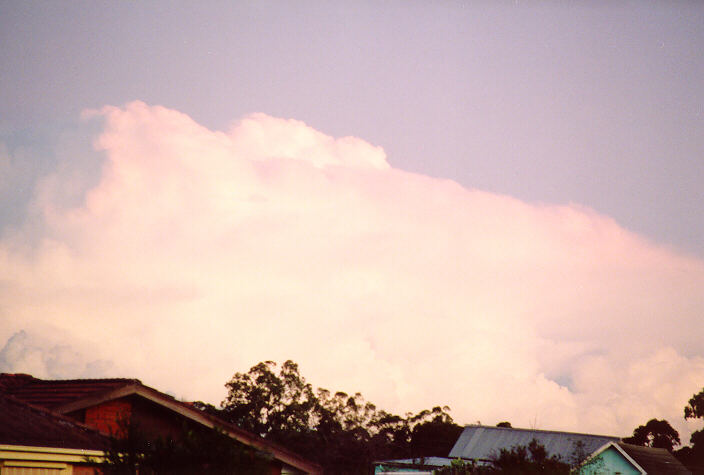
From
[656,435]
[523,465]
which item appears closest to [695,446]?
[656,435]

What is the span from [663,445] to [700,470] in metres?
18.8

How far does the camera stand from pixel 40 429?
1446 cm

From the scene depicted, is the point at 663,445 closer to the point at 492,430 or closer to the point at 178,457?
the point at 492,430

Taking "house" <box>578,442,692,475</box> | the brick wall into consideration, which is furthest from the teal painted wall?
the brick wall

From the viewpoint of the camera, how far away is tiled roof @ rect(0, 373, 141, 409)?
1664cm

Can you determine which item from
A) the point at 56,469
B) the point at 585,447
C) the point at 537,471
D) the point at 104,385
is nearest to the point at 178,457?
the point at 56,469

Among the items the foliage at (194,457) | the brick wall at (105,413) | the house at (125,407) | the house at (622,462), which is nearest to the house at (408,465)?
the house at (622,462)

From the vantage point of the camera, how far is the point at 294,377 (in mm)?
53469

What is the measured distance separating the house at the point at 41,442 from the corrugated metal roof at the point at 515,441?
94.7 ft

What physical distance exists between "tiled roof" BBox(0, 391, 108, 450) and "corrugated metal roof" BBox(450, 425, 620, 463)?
94.3 ft

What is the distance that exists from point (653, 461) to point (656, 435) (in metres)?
37.0

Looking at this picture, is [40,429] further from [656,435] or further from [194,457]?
[656,435]

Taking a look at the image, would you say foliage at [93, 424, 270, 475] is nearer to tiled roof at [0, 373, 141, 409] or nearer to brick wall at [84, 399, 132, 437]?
tiled roof at [0, 373, 141, 409]

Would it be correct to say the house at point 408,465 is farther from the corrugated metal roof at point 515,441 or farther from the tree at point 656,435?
the tree at point 656,435
